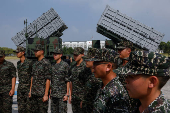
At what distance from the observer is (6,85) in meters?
3.68

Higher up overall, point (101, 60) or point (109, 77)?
point (101, 60)

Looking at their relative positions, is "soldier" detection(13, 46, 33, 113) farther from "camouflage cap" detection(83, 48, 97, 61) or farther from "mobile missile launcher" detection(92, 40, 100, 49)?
"mobile missile launcher" detection(92, 40, 100, 49)

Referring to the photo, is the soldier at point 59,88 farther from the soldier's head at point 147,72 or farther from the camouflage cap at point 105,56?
the soldier's head at point 147,72

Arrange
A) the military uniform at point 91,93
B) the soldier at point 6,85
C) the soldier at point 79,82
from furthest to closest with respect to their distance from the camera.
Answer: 1. the soldier at point 6,85
2. the soldier at point 79,82
3. the military uniform at point 91,93

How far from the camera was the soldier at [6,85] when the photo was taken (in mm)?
3602

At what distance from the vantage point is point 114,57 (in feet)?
6.02

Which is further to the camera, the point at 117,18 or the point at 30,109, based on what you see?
the point at 117,18

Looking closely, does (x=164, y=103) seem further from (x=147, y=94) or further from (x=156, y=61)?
(x=156, y=61)

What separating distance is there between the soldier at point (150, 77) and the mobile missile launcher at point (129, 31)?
353 inches

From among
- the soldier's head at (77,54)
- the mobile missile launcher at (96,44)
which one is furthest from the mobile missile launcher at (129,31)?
the soldier's head at (77,54)

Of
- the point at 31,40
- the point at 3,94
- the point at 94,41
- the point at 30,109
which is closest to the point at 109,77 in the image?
the point at 30,109

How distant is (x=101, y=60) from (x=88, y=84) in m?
0.85

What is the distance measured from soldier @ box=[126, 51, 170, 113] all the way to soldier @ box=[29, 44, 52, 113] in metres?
2.64

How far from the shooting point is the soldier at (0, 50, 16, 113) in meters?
3.60
